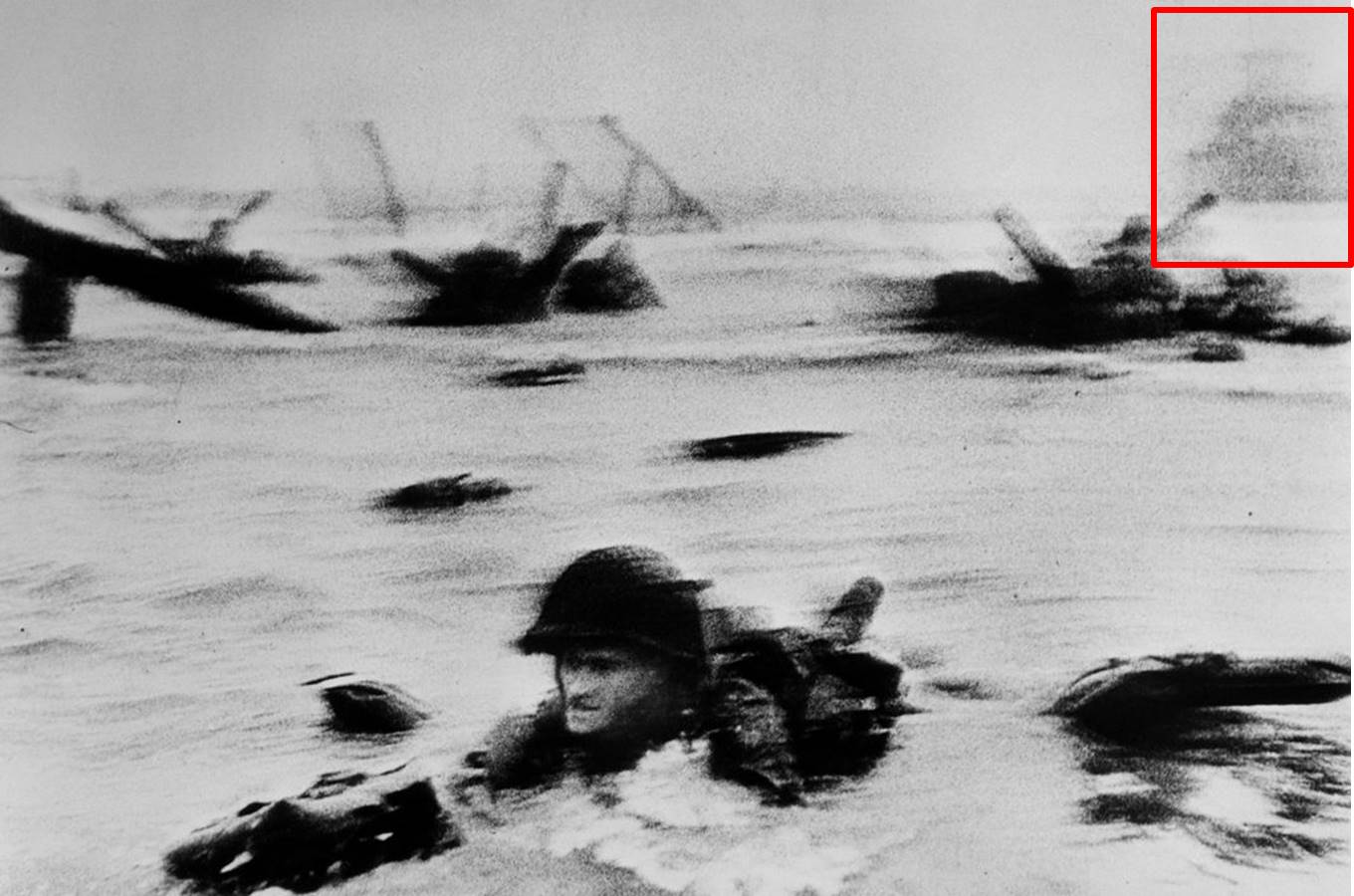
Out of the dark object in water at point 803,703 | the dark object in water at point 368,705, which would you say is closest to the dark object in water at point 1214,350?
the dark object in water at point 803,703

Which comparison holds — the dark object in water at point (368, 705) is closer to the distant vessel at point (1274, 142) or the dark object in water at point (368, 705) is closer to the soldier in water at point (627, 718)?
the soldier in water at point (627, 718)

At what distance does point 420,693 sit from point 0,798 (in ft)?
1.44

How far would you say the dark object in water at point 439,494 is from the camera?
3.72ft

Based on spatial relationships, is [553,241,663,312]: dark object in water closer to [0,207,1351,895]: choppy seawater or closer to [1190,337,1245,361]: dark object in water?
[0,207,1351,895]: choppy seawater

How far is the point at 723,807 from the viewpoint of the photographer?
1.13m

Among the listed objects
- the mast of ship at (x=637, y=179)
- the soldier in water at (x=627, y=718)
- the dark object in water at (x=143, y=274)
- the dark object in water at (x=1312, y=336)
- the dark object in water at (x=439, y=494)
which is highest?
the mast of ship at (x=637, y=179)

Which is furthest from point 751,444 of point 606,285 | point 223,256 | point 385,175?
point 223,256

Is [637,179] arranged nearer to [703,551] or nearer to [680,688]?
[703,551]

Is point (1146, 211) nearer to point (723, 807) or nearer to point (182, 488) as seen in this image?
point (723, 807)

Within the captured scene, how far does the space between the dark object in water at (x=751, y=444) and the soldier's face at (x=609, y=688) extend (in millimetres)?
221

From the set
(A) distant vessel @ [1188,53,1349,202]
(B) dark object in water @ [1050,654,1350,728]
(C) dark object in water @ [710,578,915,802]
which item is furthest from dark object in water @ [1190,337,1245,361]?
(C) dark object in water @ [710,578,915,802]

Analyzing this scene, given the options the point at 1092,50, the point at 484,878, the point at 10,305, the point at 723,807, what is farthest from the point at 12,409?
the point at 1092,50

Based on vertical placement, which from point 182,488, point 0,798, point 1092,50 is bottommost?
point 0,798

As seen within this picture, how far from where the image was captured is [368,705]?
3.69 ft
